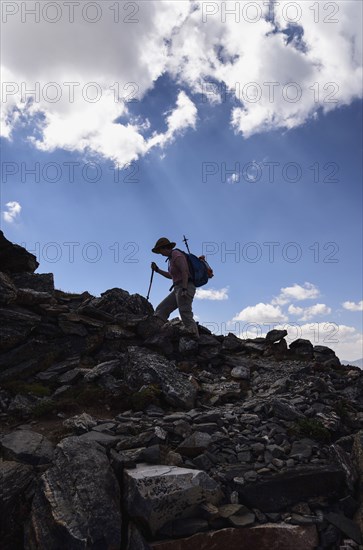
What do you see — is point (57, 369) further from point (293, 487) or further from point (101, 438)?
point (293, 487)

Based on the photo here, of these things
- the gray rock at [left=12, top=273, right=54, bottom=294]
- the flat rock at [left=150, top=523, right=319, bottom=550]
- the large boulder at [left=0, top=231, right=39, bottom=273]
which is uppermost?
the large boulder at [left=0, top=231, right=39, bottom=273]

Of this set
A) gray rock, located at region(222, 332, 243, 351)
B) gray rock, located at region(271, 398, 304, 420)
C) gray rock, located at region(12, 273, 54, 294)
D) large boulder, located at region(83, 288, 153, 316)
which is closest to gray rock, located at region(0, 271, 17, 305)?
→ gray rock, located at region(12, 273, 54, 294)

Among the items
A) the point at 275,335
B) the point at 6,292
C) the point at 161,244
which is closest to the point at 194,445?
the point at 6,292

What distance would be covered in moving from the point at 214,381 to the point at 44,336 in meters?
7.06

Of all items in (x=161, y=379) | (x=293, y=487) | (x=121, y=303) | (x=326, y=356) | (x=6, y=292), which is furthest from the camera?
(x=121, y=303)

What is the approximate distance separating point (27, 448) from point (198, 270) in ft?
35.7

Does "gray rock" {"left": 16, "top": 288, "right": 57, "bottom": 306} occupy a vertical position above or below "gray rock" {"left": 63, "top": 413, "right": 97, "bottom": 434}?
above

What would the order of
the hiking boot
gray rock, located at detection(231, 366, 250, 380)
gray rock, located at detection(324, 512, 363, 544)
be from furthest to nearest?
the hiking boot → gray rock, located at detection(231, 366, 250, 380) → gray rock, located at detection(324, 512, 363, 544)

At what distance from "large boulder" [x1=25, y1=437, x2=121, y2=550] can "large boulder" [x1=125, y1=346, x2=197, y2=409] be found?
4366 mm

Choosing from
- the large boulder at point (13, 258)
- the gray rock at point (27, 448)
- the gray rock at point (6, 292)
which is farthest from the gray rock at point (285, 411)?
the large boulder at point (13, 258)

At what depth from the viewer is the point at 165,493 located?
22.3ft

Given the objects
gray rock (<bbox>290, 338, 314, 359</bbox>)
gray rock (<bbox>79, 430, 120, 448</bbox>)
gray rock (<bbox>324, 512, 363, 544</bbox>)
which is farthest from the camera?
gray rock (<bbox>290, 338, 314, 359</bbox>)

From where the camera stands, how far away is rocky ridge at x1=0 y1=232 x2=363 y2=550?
671 cm

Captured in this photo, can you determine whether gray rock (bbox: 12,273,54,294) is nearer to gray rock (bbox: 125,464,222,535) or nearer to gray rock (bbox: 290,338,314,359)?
gray rock (bbox: 290,338,314,359)
